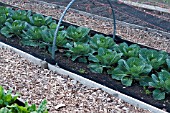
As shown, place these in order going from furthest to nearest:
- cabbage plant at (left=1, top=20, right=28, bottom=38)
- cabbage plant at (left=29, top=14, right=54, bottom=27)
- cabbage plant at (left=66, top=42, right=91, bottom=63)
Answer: cabbage plant at (left=29, top=14, right=54, bottom=27)
cabbage plant at (left=1, top=20, right=28, bottom=38)
cabbage plant at (left=66, top=42, right=91, bottom=63)

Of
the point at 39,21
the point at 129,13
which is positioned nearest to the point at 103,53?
the point at 39,21

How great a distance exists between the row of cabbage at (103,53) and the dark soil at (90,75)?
0.18 feet

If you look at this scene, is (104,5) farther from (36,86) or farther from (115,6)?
(36,86)

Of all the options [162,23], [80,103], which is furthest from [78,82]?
[162,23]

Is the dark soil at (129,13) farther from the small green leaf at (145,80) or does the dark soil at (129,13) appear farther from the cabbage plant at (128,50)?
the small green leaf at (145,80)

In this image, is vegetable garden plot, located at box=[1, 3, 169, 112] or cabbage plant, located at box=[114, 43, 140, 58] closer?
vegetable garden plot, located at box=[1, 3, 169, 112]

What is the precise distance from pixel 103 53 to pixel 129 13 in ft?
10.7

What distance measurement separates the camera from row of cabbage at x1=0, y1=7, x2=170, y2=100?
3.77 metres

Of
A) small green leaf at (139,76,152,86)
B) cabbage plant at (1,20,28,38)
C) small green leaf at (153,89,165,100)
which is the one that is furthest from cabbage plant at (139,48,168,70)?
cabbage plant at (1,20,28,38)

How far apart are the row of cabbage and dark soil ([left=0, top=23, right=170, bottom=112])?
2.2 inches

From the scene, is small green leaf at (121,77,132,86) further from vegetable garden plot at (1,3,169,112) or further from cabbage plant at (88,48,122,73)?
cabbage plant at (88,48,122,73)

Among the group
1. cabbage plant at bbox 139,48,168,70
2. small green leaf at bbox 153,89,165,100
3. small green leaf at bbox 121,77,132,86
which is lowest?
small green leaf at bbox 153,89,165,100

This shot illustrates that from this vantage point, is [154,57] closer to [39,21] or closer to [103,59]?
[103,59]

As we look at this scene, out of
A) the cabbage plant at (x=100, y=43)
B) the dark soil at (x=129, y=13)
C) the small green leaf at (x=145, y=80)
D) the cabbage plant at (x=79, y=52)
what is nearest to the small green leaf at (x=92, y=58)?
the cabbage plant at (x=79, y=52)
